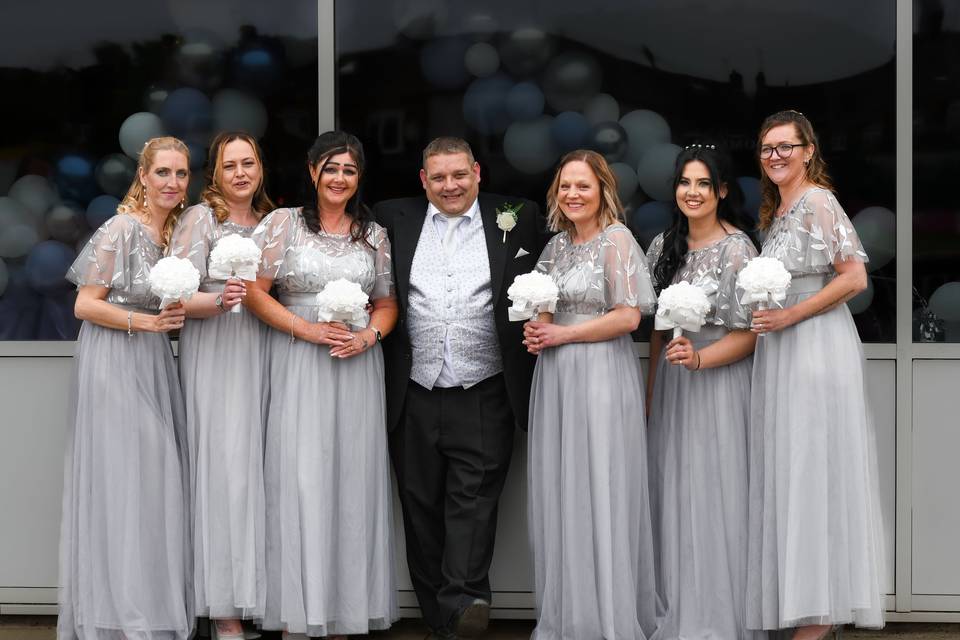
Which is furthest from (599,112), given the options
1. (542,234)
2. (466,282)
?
(466,282)

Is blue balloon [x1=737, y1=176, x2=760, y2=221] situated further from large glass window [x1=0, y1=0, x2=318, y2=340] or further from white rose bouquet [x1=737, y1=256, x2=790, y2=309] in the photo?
large glass window [x1=0, y1=0, x2=318, y2=340]

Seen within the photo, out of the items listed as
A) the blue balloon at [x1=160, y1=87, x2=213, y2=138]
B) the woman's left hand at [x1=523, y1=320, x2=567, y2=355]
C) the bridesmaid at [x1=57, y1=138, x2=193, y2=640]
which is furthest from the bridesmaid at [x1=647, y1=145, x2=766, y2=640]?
the blue balloon at [x1=160, y1=87, x2=213, y2=138]

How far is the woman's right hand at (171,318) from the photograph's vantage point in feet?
16.2

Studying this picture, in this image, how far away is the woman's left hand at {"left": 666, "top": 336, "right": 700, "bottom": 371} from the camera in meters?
5.00

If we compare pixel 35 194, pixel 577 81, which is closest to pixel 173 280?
pixel 35 194

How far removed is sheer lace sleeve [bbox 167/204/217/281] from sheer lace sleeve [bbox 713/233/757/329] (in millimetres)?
2078

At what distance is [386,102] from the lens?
5.99 meters

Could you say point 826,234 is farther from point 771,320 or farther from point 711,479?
point 711,479

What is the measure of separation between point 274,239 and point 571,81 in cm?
168

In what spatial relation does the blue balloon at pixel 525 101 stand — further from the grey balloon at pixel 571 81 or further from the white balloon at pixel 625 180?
the white balloon at pixel 625 180

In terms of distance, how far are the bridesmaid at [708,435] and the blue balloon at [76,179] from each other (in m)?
2.74

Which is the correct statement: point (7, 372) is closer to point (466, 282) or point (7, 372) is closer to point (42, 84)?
point (42, 84)

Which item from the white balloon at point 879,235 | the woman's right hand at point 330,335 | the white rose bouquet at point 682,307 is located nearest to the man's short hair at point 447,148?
the woman's right hand at point 330,335

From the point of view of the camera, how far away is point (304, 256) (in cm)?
522
